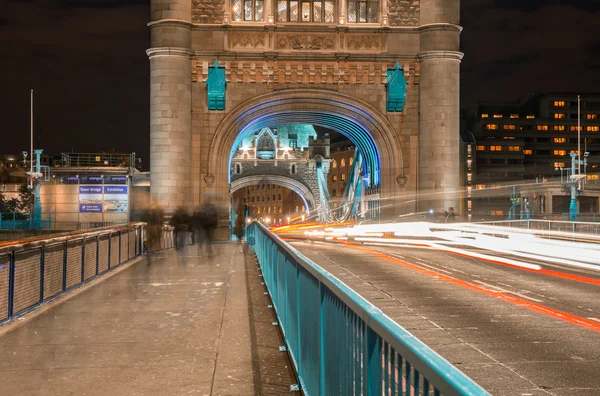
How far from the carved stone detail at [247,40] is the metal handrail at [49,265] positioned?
18665mm

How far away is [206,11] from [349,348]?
103ft

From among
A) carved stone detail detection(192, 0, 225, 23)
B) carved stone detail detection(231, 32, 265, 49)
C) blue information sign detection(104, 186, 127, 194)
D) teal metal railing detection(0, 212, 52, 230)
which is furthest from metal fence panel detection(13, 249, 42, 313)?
blue information sign detection(104, 186, 127, 194)

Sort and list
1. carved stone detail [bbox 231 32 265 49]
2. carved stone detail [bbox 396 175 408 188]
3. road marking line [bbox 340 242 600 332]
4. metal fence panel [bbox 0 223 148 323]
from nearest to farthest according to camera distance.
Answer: metal fence panel [bbox 0 223 148 323], road marking line [bbox 340 242 600 332], carved stone detail [bbox 231 32 265 49], carved stone detail [bbox 396 175 408 188]

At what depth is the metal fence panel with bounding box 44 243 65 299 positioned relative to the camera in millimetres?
10781

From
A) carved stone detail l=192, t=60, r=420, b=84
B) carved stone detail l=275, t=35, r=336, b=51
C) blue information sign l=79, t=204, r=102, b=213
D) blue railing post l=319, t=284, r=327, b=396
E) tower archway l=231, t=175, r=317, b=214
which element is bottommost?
blue railing post l=319, t=284, r=327, b=396

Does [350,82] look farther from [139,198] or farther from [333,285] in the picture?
[333,285]

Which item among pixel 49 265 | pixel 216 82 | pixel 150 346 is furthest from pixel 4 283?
pixel 216 82

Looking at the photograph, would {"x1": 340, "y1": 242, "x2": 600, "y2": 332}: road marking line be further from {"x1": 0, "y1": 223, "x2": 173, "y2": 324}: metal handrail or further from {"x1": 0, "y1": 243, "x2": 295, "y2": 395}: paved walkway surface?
{"x1": 0, "y1": 223, "x2": 173, "y2": 324}: metal handrail

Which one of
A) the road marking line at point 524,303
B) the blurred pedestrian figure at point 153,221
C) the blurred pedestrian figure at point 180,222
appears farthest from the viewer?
the blurred pedestrian figure at point 180,222

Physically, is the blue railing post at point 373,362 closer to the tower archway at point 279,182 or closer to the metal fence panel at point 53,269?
the metal fence panel at point 53,269

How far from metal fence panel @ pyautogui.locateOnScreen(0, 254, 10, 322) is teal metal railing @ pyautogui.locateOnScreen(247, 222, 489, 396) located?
3584 mm

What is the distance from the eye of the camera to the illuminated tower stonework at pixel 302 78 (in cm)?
3316

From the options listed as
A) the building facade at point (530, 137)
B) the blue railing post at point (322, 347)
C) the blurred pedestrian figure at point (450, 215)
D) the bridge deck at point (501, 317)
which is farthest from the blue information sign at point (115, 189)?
the building facade at point (530, 137)

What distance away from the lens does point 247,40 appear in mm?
33625
